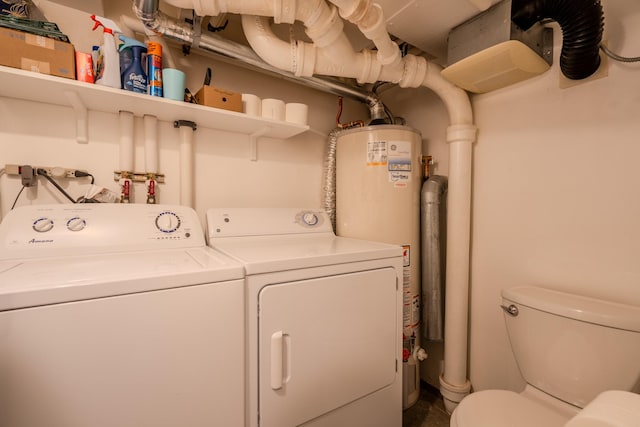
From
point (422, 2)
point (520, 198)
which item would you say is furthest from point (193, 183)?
point (520, 198)

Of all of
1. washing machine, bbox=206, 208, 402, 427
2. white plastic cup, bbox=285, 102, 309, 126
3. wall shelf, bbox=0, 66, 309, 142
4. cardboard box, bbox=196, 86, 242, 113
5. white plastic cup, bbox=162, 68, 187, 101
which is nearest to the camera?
washing machine, bbox=206, 208, 402, 427

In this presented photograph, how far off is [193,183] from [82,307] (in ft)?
3.19

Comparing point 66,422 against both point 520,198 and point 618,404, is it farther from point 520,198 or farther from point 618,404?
point 520,198

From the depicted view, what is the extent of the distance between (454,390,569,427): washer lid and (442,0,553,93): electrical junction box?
150 centimetres

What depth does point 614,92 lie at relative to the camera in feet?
3.85

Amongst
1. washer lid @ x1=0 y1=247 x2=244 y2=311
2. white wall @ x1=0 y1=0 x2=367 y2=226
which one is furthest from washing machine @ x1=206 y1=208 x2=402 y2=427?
white wall @ x1=0 y1=0 x2=367 y2=226

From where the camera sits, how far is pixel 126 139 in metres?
1.38

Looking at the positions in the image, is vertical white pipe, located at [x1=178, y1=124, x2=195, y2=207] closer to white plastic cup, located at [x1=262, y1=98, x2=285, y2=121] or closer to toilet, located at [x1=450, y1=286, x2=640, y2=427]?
white plastic cup, located at [x1=262, y1=98, x2=285, y2=121]

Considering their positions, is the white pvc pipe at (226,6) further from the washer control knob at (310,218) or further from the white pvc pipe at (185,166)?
the washer control knob at (310,218)

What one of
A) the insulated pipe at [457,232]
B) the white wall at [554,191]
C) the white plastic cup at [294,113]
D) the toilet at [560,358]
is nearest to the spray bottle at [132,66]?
the white plastic cup at [294,113]

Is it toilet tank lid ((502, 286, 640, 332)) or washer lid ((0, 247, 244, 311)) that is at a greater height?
washer lid ((0, 247, 244, 311))

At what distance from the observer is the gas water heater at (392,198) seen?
5.34ft

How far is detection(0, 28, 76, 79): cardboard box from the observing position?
0.98 meters

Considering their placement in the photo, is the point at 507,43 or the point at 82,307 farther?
the point at 507,43
